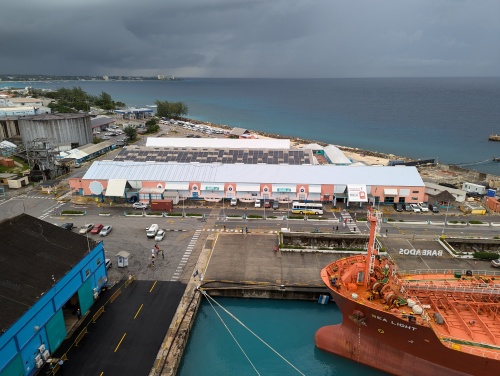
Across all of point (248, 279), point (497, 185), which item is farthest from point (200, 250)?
point (497, 185)

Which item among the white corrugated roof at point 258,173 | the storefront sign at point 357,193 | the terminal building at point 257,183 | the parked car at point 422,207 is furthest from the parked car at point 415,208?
the storefront sign at point 357,193

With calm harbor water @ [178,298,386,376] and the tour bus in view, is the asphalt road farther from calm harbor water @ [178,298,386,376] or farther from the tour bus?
the tour bus

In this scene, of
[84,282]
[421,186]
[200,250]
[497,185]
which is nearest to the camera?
[84,282]

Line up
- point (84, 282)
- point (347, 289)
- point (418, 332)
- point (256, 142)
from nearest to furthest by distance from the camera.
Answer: point (418, 332) < point (347, 289) < point (84, 282) < point (256, 142)

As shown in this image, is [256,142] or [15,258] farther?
[256,142]

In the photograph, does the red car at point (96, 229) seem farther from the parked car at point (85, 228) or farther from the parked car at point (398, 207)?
the parked car at point (398, 207)

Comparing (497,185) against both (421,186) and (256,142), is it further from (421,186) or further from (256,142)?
(256,142)

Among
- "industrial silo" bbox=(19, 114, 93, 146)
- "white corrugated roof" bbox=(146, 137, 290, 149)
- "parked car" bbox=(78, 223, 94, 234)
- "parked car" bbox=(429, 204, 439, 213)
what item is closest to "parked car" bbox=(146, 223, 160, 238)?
"parked car" bbox=(78, 223, 94, 234)
